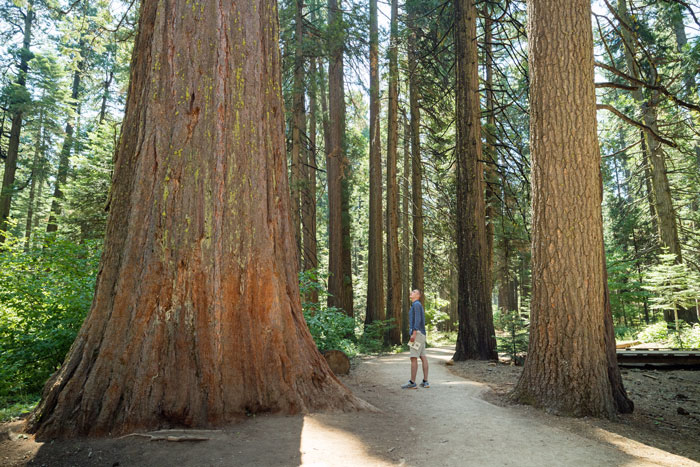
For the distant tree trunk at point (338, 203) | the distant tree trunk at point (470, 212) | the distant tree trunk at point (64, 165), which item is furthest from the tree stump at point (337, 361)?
the distant tree trunk at point (64, 165)

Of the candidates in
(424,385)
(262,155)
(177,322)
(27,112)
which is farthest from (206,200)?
(27,112)

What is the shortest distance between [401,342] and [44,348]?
478 inches

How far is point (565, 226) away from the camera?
5598 millimetres

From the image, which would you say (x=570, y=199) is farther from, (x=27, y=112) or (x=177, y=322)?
(x=27, y=112)

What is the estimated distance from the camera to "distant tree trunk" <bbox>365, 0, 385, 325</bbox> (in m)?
15.5

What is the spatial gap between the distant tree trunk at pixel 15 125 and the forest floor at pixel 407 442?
19.3 metres

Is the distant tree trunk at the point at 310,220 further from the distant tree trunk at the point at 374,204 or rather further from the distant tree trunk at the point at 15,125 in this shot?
the distant tree trunk at the point at 15,125

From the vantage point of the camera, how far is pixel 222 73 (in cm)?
473

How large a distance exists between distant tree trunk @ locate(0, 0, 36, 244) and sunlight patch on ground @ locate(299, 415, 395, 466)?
21.0 m

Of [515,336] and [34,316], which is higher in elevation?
[34,316]

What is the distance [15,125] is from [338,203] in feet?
55.7

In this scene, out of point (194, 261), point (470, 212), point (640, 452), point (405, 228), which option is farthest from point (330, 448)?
point (405, 228)

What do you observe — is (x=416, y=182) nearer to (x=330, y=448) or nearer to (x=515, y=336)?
(x=515, y=336)

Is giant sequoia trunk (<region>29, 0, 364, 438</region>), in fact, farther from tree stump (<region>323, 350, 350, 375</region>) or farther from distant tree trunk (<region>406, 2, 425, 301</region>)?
distant tree trunk (<region>406, 2, 425, 301</region>)
